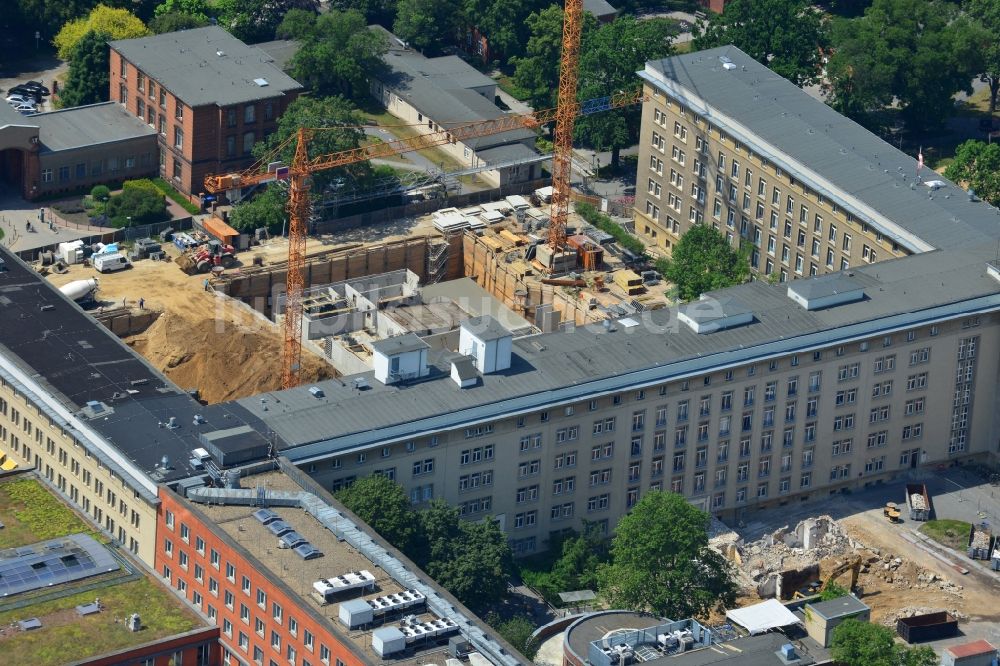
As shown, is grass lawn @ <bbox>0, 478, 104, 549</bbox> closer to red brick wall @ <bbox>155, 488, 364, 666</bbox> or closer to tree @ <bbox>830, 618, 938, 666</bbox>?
red brick wall @ <bbox>155, 488, 364, 666</bbox>

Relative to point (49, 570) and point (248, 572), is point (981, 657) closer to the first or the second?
point (248, 572)

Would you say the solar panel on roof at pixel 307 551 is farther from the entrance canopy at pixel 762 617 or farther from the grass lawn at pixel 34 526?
the entrance canopy at pixel 762 617

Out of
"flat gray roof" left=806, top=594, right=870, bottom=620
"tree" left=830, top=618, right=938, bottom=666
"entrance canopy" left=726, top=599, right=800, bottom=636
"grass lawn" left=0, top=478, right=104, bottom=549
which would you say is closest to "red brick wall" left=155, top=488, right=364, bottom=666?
"grass lawn" left=0, top=478, right=104, bottom=549

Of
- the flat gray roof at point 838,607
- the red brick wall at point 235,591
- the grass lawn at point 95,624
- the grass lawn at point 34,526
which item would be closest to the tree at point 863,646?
the flat gray roof at point 838,607

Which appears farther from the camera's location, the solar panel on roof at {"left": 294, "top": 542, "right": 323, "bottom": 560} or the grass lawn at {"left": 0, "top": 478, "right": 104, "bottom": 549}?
the grass lawn at {"left": 0, "top": 478, "right": 104, "bottom": 549}

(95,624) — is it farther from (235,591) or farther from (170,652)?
(235,591)

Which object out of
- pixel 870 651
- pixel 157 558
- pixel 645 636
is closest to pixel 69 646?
pixel 157 558
